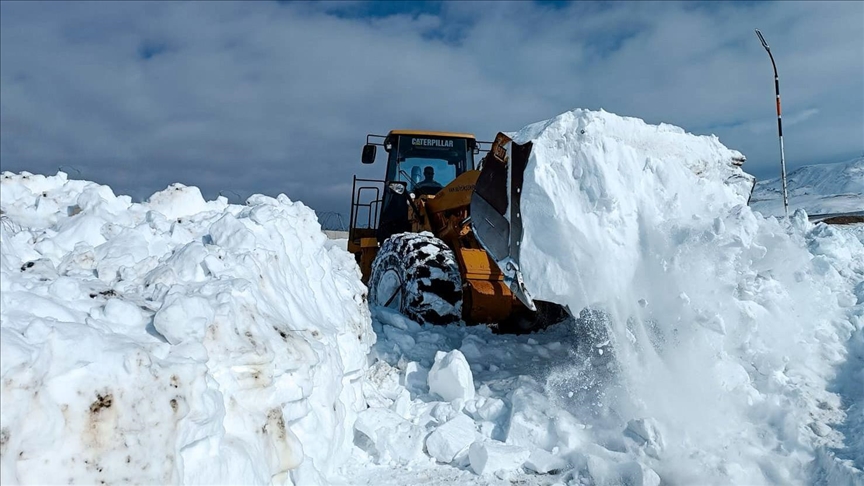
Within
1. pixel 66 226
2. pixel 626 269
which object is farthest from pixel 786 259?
pixel 66 226

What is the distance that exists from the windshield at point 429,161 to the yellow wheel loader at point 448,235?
0.04 feet

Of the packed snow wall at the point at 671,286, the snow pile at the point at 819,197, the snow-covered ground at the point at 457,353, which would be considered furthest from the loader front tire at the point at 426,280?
the snow pile at the point at 819,197

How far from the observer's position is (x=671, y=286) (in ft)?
13.3

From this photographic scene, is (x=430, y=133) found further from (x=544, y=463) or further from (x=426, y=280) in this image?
(x=544, y=463)

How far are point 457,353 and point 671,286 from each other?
1481 mm

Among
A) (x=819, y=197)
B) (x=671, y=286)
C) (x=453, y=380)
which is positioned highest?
(x=819, y=197)

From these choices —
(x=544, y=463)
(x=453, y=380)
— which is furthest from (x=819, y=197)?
(x=544, y=463)

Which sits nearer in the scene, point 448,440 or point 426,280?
point 448,440

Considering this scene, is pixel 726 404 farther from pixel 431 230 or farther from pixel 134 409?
pixel 431 230

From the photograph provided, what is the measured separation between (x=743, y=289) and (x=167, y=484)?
3651 mm

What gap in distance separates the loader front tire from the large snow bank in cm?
167

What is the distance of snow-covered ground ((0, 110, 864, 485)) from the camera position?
2.19 meters

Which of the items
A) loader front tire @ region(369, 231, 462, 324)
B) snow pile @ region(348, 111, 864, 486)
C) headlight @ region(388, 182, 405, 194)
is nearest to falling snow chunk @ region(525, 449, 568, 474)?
snow pile @ region(348, 111, 864, 486)

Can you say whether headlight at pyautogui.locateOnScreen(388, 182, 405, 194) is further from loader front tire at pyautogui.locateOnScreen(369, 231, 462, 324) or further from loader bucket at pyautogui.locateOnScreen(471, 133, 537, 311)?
loader bucket at pyautogui.locateOnScreen(471, 133, 537, 311)
